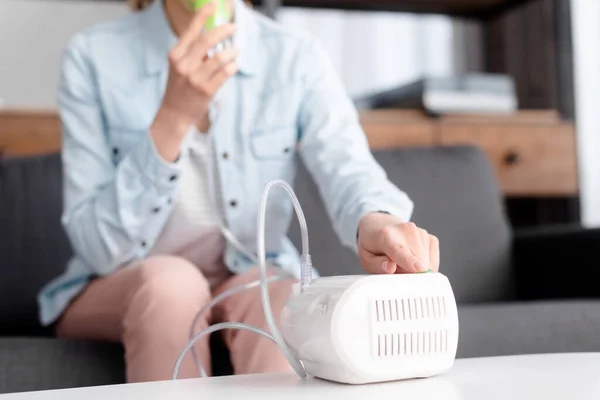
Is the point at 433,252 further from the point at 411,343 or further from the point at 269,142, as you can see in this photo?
the point at 269,142

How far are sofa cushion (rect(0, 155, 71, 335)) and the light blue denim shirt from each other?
0.95 feet

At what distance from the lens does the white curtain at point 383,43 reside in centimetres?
230

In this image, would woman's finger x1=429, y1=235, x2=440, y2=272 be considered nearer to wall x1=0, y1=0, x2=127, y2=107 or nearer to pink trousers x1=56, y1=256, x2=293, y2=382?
pink trousers x1=56, y1=256, x2=293, y2=382

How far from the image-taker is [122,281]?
0.90 m

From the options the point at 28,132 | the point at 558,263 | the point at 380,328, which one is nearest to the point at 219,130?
the point at 380,328

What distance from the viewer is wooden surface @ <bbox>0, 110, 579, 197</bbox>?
2025mm

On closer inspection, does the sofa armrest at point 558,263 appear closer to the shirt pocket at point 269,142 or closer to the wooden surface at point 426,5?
the shirt pocket at point 269,142

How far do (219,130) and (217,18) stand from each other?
0.75ft

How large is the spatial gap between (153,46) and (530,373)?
75 centimetres

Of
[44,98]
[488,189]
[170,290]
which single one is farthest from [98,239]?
[44,98]

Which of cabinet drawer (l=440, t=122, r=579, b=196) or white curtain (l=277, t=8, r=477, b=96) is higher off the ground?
white curtain (l=277, t=8, r=477, b=96)

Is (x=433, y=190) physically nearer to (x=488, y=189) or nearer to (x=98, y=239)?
(x=488, y=189)

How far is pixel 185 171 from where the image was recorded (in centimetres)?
103

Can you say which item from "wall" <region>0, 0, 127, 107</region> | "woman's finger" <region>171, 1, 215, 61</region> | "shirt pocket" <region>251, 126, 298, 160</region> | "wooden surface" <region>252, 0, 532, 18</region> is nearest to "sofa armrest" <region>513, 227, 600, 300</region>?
"shirt pocket" <region>251, 126, 298, 160</region>
